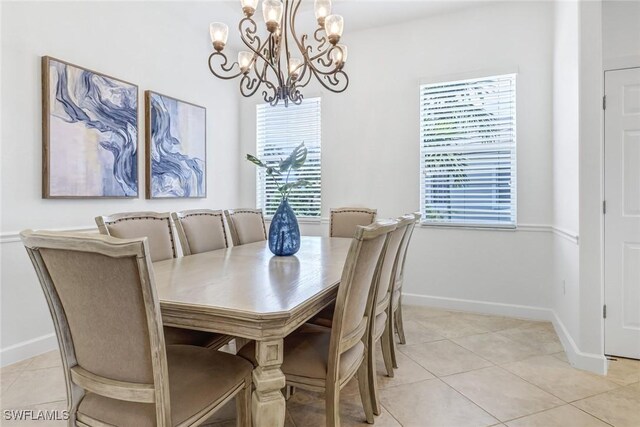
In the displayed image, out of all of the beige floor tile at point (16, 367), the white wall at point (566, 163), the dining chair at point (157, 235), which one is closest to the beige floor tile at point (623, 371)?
the white wall at point (566, 163)

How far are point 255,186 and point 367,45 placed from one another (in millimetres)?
2208

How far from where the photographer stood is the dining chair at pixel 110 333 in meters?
0.95

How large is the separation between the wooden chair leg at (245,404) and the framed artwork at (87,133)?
7.25 ft

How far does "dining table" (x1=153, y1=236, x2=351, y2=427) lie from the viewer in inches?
45.8

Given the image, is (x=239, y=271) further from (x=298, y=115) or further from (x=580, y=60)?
(x=298, y=115)

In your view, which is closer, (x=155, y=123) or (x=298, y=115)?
(x=155, y=123)

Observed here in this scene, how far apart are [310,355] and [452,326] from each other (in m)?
2.09

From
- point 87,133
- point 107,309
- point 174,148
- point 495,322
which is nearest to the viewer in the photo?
point 107,309

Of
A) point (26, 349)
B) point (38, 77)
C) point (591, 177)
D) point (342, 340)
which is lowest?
point (26, 349)

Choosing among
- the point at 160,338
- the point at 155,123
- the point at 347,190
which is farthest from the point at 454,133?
the point at 160,338

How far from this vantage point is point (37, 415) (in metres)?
1.85

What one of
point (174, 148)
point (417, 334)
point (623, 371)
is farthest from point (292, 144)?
point (623, 371)

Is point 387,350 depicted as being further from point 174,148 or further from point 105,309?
point 174,148

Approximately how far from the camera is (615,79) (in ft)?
8.04
